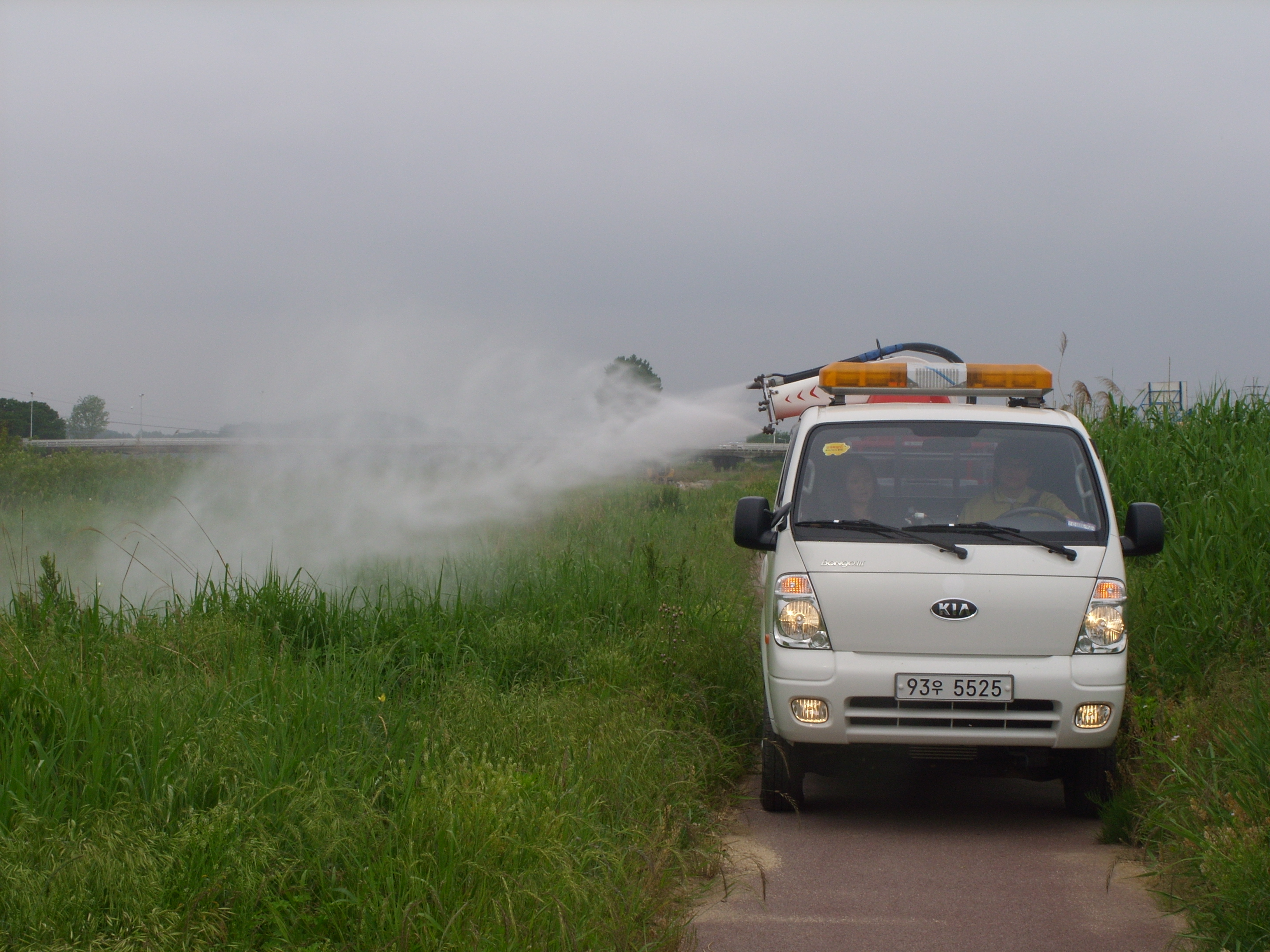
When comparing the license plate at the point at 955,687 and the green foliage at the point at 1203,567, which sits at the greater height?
the green foliage at the point at 1203,567

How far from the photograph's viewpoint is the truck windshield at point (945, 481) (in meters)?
6.10

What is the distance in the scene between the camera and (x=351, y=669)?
272 inches

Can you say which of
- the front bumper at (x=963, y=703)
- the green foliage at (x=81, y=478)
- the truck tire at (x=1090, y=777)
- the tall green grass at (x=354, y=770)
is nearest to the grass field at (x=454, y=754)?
the tall green grass at (x=354, y=770)

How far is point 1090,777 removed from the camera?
5.82m

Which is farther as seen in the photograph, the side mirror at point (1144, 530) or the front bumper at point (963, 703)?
the side mirror at point (1144, 530)

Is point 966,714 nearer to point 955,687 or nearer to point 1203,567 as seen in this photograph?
point 955,687

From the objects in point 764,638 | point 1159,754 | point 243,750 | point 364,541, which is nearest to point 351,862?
point 243,750

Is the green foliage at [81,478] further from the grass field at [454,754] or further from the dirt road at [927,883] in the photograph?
the dirt road at [927,883]

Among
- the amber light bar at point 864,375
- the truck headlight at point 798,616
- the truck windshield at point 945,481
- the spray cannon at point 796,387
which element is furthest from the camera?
the spray cannon at point 796,387

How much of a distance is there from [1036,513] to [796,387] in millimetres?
5265

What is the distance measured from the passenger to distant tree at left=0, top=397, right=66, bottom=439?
124ft

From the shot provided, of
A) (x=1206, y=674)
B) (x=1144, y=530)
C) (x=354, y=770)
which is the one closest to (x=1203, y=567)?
(x=1206, y=674)

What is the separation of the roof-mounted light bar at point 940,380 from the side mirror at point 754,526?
1083mm

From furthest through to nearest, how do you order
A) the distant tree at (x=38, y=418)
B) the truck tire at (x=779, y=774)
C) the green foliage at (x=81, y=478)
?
1. the distant tree at (x=38, y=418)
2. the green foliage at (x=81, y=478)
3. the truck tire at (x=779, y=774)
